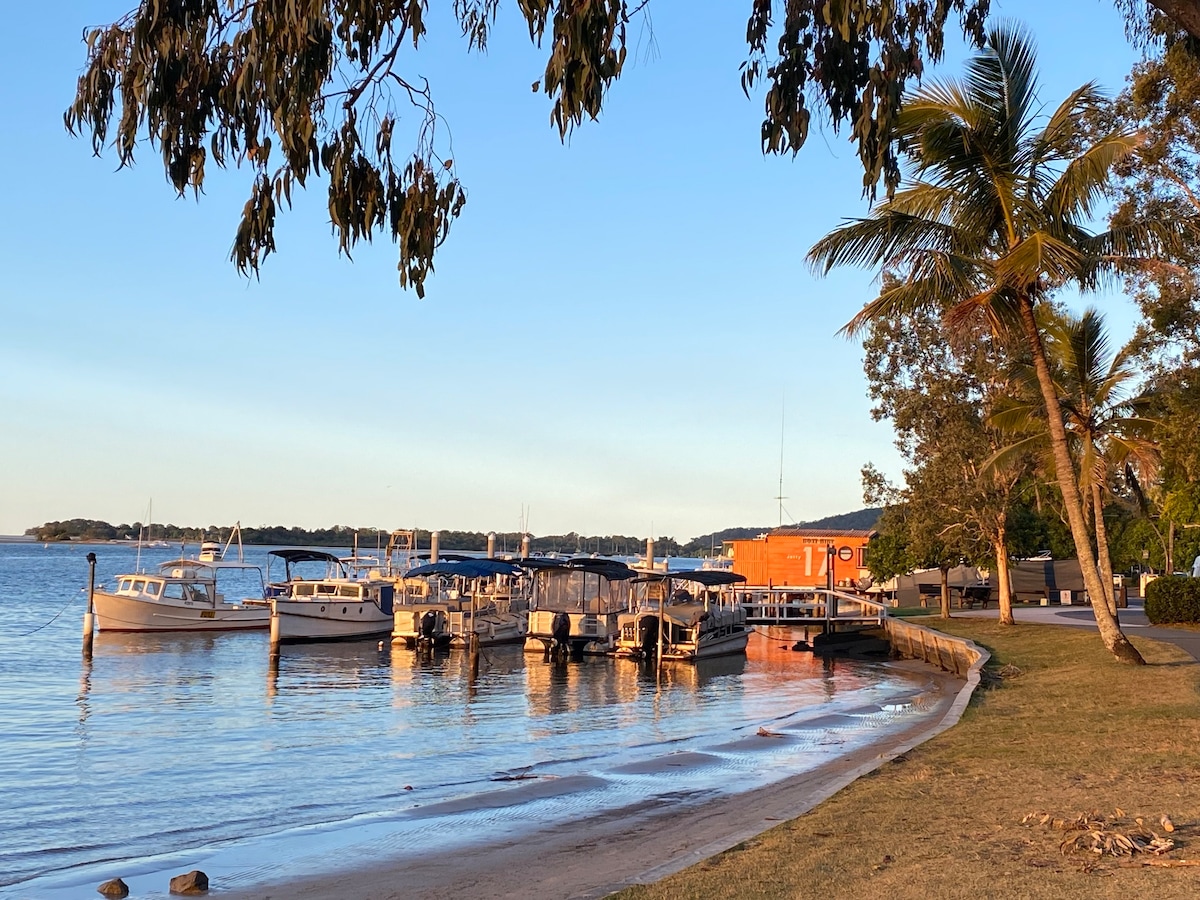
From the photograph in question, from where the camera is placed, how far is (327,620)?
49.8 meters

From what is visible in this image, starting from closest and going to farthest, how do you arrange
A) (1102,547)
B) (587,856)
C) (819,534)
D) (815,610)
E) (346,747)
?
(587,856) < (346,747) < (1102,547) < (815,610) < (819,534)

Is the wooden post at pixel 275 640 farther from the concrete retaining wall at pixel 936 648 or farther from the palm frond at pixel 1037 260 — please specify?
the palm frond at pixel 1037 260

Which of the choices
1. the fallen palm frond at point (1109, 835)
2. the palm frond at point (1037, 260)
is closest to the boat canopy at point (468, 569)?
the palm frond at point (1037, 260)

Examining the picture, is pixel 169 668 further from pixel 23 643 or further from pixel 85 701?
pixel 23 643

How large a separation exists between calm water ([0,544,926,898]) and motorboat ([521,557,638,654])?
71.0 inches

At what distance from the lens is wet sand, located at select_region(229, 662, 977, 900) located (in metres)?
9.53

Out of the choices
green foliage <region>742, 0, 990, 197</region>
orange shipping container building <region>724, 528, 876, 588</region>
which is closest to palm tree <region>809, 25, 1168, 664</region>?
green foliage <region>742, 0, 990, 197</region>

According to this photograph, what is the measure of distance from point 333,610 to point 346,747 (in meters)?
28.9

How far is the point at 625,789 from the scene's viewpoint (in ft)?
52.4

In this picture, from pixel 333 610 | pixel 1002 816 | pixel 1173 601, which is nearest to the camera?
pixel 1002 816

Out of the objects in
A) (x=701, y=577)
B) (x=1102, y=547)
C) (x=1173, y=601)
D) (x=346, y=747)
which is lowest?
(x=346, y=747)

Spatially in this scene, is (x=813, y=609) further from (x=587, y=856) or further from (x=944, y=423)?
(x=587, y=856)

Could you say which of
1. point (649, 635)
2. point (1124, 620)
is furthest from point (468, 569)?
point (1124, 620)

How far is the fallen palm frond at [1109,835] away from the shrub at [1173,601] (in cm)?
2907
